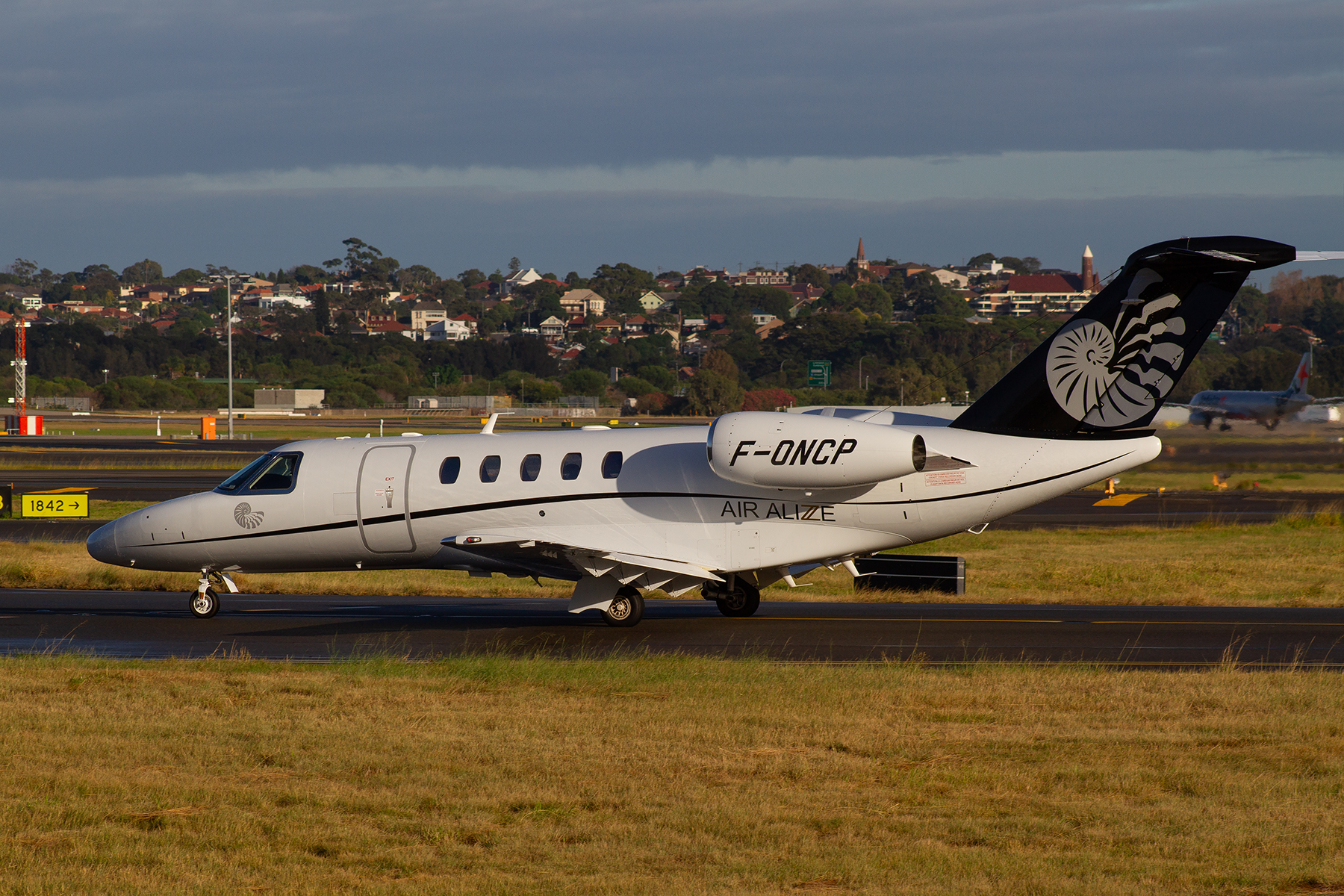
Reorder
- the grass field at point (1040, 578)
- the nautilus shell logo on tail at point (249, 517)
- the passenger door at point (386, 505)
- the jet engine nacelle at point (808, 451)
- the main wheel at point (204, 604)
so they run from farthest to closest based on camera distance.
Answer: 1. the grass field at point (1040, 578)
2. the main wheel at point (204, 604)
3. the nautilus shell logo on tail at point (249, 517)
4. the passenger door at point (386, 505)
5. the jet engine nacelle at point (808, 451)

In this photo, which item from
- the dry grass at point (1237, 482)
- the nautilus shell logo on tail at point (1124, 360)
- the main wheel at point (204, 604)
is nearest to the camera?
the nautilus shell logo on tail at point (1124, 360)

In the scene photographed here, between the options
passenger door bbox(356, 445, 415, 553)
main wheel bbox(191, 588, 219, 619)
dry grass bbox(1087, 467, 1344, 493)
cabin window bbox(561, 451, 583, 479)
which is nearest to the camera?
cabin window bbox(561, 451, 583, 479)

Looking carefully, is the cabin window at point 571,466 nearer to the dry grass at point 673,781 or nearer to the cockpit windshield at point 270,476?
the cockpit windshield at point 270,476

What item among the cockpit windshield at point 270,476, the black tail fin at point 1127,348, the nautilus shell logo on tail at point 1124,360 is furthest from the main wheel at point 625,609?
Answer: the nautilus shell logo on tail at point 1124,360

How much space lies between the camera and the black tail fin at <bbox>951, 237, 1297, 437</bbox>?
61.1 ft

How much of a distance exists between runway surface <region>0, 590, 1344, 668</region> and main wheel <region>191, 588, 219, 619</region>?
0.16 m

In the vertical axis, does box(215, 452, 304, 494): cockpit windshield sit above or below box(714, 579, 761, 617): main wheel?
above

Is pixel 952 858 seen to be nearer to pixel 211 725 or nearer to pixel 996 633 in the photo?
pixel 211 725

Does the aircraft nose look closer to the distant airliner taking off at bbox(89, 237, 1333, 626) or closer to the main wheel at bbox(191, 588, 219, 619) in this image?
the distant airliner taking off at bbox(89, 237, 1333, 626)

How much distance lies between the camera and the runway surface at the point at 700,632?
1811cm

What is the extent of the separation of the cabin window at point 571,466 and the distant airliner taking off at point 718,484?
1.0 inches

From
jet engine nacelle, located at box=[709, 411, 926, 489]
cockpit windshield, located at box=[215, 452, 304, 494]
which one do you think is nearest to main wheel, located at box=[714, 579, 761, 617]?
jet engine nacelle, located at box=[709, 411, 926, 489]

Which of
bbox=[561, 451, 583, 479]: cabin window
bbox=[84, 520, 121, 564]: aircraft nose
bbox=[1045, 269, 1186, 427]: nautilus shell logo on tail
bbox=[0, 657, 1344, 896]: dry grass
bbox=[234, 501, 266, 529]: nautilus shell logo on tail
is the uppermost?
bbox=[1045, 269, 1186, 427]: nautilus shell logo on tail

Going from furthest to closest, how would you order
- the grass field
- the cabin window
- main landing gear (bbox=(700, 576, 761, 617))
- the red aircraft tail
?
the red aircraft tail
the grass field
main landing gear (bbox=(700, 576, 761, 617))
the cabin window
